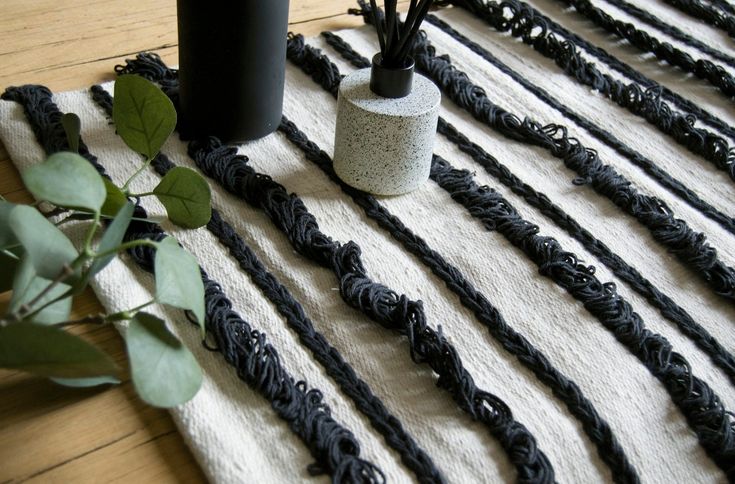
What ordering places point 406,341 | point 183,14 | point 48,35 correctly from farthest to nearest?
1. point 48,35
2. point 183,14
3. point 406,341

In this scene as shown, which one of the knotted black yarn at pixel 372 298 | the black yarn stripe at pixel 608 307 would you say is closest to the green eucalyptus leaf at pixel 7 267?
the knotted black yarn at pixel 372 298

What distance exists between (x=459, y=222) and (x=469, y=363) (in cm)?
16

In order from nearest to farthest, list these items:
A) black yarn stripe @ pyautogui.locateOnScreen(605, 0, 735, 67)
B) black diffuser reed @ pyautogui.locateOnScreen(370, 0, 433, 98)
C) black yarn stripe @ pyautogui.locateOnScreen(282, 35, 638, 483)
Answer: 1. black yarn stripe @ pyautogui.locateOnScreen(282, 35, 638, 483)
2. black diffuser reed @ pyautogui.locateOnScreen(370, 0, 433, 98)
3. black yarn stripe @ pyautogui.locateOnScreen(605, 0, 735, 67)

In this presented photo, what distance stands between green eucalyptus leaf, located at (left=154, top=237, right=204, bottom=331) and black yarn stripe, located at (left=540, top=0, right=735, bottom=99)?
662mm

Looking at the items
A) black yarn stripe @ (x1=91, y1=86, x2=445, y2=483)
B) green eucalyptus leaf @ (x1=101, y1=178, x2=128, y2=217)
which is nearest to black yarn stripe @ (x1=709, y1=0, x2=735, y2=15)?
black yarn stripe @ (x1=91, y1=86, x2=445, y2=483)

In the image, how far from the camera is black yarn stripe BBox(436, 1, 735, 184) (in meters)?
0.89

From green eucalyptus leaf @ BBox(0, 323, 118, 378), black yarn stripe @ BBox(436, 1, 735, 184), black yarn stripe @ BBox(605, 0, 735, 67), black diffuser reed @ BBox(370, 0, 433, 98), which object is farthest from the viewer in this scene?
black yarn stripe @ BBox(605, 0, 735, 67)

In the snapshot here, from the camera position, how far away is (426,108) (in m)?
0.74

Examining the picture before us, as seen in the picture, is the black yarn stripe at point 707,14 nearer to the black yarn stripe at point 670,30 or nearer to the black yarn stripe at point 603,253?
the black yarn stripe at point 670,30

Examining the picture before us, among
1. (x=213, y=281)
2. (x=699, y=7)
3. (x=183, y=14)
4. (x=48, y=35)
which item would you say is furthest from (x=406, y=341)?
(x=699, y=7)

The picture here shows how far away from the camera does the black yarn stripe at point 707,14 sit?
1084 millimetres

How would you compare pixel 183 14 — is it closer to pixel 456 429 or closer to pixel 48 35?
pixel 48 35

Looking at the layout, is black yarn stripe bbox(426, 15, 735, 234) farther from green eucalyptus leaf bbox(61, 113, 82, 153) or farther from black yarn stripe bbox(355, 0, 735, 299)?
green eucalyptus leaf bbox(61, 113, 82, 153)

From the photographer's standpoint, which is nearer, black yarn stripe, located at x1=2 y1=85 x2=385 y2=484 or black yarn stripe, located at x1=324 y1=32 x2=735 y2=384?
black yarn stripe, located at x1=2 y1=85 x2=385 y2=484
